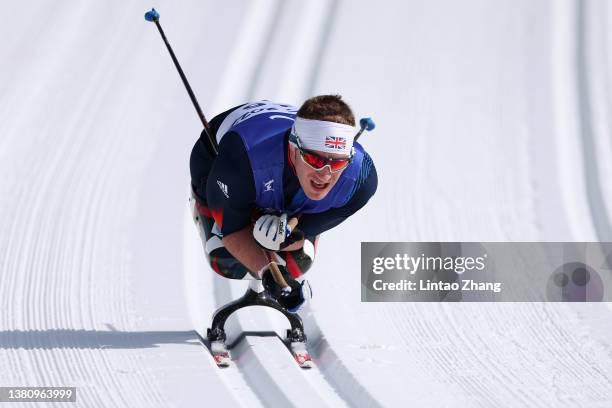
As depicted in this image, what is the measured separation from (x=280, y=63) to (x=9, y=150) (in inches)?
106

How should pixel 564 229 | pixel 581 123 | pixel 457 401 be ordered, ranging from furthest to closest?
pixel 581 123
pixel 564 229
pixel 457 401

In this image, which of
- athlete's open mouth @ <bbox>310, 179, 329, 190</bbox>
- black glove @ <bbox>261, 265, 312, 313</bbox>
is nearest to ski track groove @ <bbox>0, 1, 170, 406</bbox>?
black glove @ <bbox>261, 265, 312, 313</bbox>

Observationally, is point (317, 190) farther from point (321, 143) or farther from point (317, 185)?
point (321, 143)

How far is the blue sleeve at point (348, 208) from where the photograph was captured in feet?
15.6

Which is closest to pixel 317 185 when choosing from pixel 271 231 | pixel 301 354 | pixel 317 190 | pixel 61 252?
pixel 317 190

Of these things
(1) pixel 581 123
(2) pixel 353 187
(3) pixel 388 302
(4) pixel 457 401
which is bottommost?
(4) pixel 457 401

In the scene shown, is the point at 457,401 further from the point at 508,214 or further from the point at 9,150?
the point at 9,150

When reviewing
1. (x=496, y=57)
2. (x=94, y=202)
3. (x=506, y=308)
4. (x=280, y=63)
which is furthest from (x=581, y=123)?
(x=94, y=202)

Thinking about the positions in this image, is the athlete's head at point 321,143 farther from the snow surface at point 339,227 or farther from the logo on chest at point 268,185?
the snow surface at point 339,227

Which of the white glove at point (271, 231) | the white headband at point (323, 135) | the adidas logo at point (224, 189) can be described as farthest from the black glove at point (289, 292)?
the white headband at point (323, 135)

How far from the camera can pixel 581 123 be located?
27.6ft

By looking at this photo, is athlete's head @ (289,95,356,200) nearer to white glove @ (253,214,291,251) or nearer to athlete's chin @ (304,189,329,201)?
athlete's chin @ (304,189,329,201)

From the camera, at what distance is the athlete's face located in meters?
4.36

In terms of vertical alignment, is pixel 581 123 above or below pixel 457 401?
above
